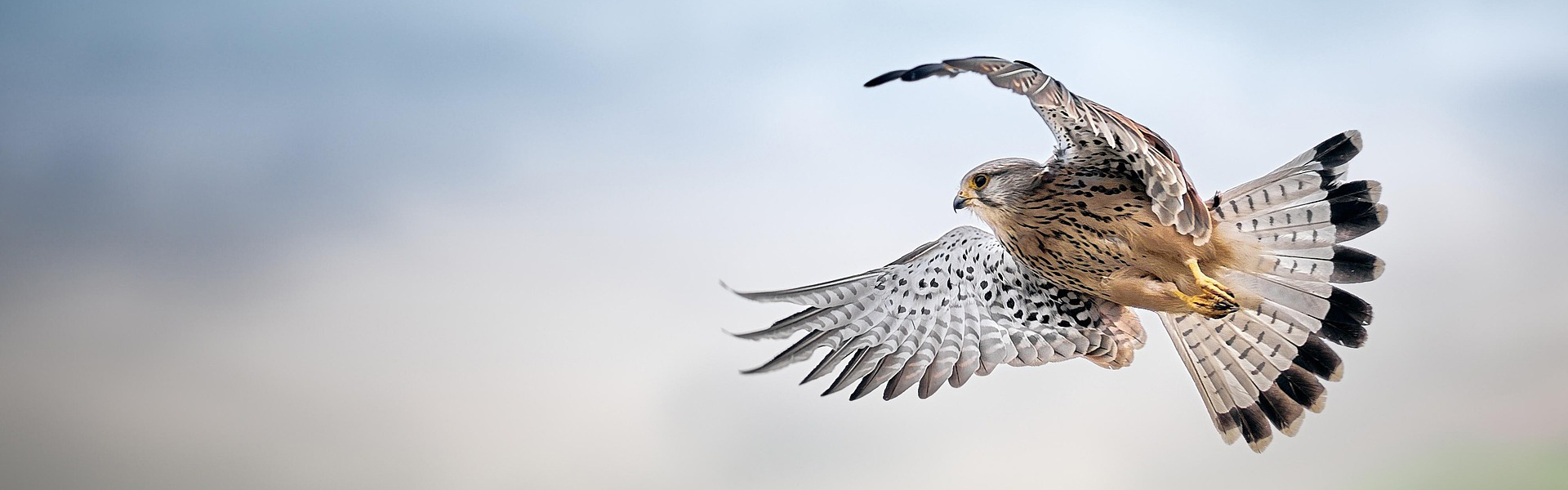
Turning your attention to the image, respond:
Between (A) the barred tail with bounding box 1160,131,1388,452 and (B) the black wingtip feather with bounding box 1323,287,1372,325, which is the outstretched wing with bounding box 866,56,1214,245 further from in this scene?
(B) the black wingtip feather with bounding box 1323,287,1372,325

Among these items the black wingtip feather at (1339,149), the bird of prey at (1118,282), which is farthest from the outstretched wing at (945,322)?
the black wingtip feather at (1339,149)

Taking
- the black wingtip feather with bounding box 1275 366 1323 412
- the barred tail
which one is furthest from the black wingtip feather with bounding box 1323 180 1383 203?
the black wingtip feather with bounding box 1275 366 1323 412

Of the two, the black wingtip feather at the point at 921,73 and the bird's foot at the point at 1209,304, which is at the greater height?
the black wingtip feather at the point at 921,73

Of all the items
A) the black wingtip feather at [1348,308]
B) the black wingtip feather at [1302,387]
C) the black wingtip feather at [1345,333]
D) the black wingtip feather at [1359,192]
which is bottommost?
the black wingtip feather at [1302,387]

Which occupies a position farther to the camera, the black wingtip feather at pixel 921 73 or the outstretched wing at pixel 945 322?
the outstretched wing at pixel 945 322

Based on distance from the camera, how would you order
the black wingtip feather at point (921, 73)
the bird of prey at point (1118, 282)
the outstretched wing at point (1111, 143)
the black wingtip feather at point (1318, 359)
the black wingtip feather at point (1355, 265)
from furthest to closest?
the black wingtip feather at point (1318, 359) < the black wingtip feather at point (1355, 265) < the bird of prey at point (1118, 282) < the outstretched wing at point (1111, 143) < the black wingtip feather at point (921, 73)

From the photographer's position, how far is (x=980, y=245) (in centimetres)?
200

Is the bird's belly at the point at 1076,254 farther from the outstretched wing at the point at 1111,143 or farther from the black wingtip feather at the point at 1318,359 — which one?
the black wingtip feather at the point at 1318,359

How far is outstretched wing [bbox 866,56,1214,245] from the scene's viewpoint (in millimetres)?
1341

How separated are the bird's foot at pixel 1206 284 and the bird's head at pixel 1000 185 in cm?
30

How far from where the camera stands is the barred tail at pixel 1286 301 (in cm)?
179

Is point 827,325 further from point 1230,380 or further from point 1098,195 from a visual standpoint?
point 1230,380

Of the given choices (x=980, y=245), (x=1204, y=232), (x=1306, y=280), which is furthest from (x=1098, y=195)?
(x=1306, y=280)

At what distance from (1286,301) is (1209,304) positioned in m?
0.25
